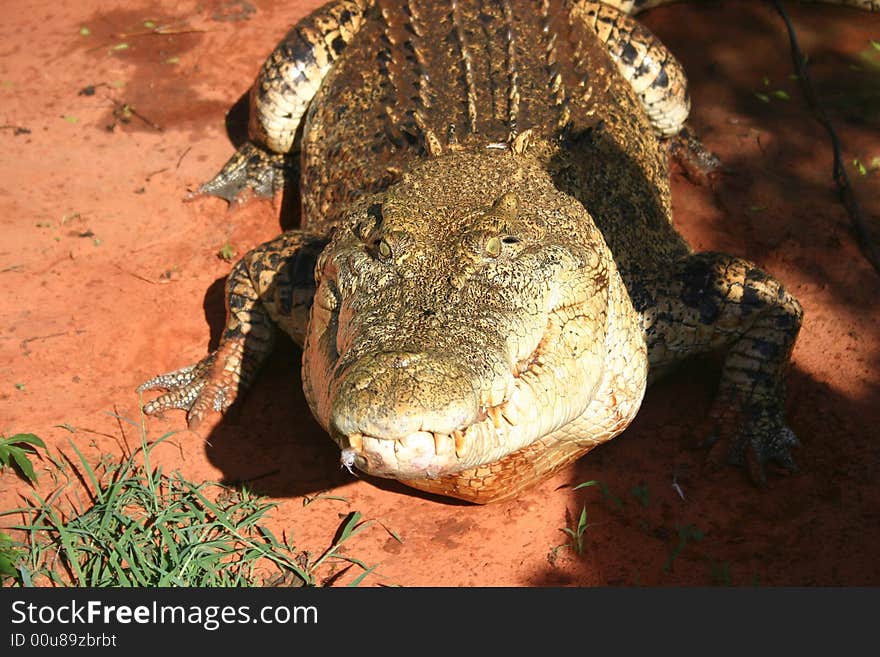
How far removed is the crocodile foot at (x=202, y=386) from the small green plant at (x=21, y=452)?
474mm

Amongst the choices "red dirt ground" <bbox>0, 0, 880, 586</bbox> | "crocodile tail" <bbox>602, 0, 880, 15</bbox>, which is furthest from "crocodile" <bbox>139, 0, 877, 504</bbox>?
"crocodile tail" <bbox>602, 0, 880, 15</bbox>

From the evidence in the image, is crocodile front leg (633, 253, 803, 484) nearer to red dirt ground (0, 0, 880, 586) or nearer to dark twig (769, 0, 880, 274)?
red dirt ground (0, 0, 880, 586)

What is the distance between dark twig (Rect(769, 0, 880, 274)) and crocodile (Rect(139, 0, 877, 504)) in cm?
85

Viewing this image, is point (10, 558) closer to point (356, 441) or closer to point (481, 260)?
point (356, 441)

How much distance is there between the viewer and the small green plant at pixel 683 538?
331 cm

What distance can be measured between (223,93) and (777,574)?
4.24 meters

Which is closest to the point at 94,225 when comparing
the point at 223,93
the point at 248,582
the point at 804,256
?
the point at 223,93

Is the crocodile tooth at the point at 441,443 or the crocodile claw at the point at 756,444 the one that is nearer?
the crocodile tooth at the point at 441,443

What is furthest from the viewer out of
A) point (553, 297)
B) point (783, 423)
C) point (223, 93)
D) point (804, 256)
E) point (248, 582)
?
point (223, 93)

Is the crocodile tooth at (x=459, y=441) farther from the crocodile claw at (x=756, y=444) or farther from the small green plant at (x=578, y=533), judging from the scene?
the crocodile claw at (x=756, y=444)

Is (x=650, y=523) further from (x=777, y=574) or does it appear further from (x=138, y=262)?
(x=138, y=262)

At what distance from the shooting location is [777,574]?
3.24 meters

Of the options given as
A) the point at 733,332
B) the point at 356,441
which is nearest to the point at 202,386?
the point at 356,441

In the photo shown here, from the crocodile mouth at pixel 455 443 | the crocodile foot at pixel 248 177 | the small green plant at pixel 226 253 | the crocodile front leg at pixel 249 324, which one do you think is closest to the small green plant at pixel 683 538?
the crocodile mouth at pixel 455 443
